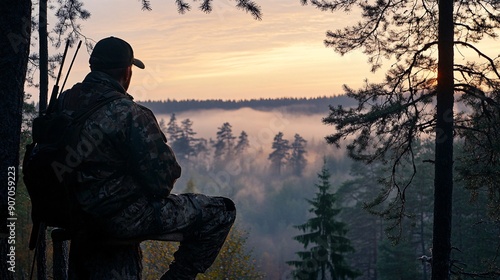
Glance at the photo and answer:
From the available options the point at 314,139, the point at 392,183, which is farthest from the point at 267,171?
the point at 392,183

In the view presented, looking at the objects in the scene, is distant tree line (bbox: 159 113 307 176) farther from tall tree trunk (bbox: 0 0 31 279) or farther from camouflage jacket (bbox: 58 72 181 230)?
camouflage jacket (bbox: 58 72 181 230)

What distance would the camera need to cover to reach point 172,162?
395 centimetres

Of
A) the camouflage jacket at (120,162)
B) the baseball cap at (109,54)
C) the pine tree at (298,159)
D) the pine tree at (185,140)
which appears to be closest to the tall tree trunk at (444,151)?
the camouflage jacket at (120,162)

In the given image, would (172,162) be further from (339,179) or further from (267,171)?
(267,171)

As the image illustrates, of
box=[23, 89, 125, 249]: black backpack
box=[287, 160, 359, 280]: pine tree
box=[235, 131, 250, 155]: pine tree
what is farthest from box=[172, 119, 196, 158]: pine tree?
box=[23, 89, 125, 249]: black backpack

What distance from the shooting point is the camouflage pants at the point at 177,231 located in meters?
3.89

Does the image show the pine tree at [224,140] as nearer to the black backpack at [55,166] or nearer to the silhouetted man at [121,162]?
the silhouetted man at [121,162]

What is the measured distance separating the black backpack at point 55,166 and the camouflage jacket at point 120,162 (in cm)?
5

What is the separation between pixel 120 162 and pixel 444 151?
6743 mm

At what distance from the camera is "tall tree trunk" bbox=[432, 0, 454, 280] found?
29.3 feet

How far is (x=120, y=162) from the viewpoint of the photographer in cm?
386

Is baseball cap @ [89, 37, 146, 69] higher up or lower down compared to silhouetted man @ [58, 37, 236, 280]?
higher up

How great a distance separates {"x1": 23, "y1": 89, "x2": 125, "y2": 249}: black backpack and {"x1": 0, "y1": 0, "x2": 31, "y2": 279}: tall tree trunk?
106 centimetres

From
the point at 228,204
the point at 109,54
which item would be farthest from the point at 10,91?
the point at 228,204
